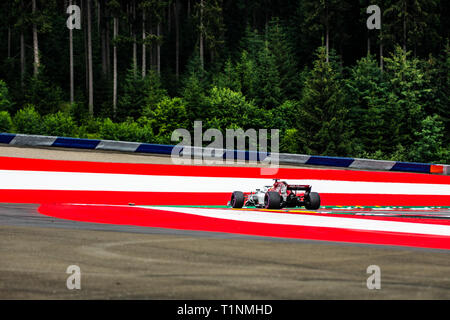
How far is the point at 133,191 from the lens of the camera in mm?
17891

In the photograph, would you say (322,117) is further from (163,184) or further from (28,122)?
(163,184)

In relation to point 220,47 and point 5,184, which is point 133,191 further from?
point 220,47

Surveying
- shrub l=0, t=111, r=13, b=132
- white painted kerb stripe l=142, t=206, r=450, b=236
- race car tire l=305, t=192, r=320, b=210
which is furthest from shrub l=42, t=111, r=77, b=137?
white painted kerb stripe l=142, t=206, r=450, b=236

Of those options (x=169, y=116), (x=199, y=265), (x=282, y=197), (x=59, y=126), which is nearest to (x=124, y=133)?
(x=59, y=126)

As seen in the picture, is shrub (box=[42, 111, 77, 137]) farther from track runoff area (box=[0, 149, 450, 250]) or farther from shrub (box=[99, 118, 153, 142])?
track runoff area (box=[0, 149, 450, 250])

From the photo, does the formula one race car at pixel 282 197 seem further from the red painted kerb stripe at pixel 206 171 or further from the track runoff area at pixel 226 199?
the red painted kerb stripe at pixel 206 171

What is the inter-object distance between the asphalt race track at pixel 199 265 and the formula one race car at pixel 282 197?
4.83 meters

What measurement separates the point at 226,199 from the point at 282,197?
346 centimetres

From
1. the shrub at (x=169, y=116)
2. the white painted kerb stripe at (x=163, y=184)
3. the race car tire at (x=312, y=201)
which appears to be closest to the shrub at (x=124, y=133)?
the shrub at (x=169, y=116)

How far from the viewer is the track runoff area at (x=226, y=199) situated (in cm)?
1120

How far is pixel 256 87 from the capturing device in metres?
55.6
